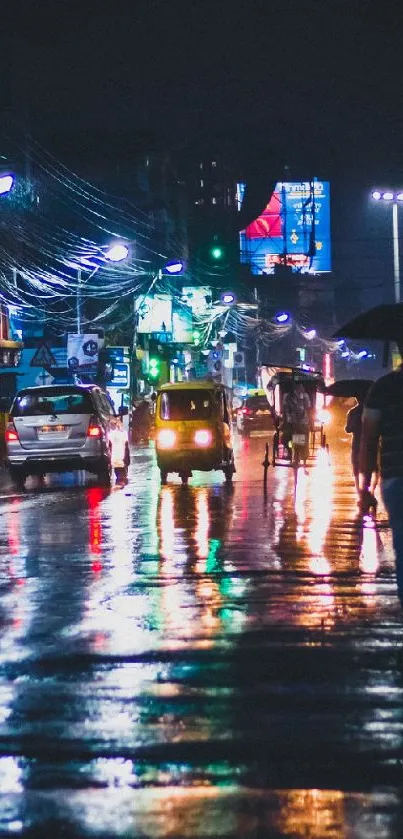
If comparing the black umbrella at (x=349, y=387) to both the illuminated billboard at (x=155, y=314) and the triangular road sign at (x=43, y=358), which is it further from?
the illuminated billboard at (x=155, y=314)

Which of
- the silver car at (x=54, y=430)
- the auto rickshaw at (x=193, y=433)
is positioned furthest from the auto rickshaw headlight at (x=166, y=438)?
the silver car at (x=54, y=430)

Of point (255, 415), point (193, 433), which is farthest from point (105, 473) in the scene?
point (255, 415)

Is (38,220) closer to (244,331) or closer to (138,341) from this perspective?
(138,341)

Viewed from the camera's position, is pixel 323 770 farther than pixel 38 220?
No

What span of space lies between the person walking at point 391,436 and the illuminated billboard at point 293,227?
74509mm

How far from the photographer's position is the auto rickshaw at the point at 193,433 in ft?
85.1

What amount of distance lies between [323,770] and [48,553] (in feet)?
27.9

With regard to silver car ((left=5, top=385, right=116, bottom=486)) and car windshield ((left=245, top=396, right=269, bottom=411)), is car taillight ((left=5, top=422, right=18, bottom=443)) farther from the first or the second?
car windshield ((left=245, top=396, right=269, bottom=411))

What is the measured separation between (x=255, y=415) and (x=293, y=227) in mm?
32400

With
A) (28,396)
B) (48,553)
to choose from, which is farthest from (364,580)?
(28,396)

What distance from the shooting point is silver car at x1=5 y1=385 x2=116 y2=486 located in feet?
78.8

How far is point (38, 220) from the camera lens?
47500mm

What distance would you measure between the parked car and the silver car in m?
31.6

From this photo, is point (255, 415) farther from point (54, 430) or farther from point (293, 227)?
point (54, 430)
